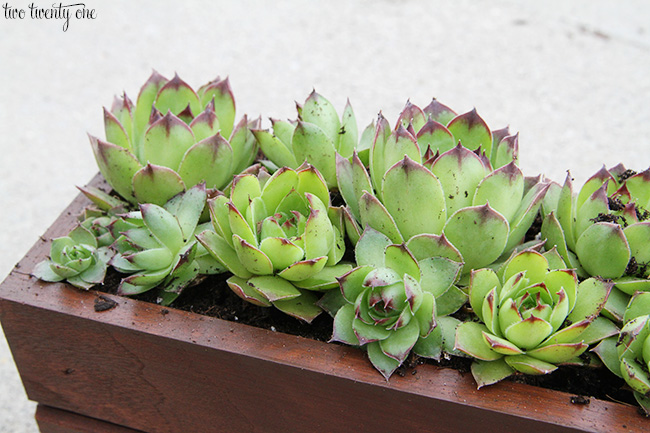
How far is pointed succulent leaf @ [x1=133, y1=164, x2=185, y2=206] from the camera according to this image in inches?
39.1

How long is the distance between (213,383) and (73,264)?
275mm

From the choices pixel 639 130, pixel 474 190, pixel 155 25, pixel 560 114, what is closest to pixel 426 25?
pixel 560 114

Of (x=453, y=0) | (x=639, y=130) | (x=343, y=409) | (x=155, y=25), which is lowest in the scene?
(x=343, y=409)

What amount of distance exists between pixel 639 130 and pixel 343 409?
215 cm

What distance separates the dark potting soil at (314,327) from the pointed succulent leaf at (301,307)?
42 mm

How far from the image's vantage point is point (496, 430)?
81 centimetres

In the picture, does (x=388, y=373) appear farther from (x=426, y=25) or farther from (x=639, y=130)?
(x=426, y=25)

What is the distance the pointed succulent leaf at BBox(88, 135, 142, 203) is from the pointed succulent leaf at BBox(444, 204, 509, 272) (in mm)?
510

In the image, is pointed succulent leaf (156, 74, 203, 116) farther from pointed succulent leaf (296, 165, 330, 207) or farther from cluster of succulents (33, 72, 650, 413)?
pointed succulent leaf (296, 165, 330, 207)

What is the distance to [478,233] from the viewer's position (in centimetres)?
86

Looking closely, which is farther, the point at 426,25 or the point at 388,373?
the point at 426,25

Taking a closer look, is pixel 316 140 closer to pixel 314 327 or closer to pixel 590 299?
pixel 314 327

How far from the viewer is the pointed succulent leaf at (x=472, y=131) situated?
95 centimetres

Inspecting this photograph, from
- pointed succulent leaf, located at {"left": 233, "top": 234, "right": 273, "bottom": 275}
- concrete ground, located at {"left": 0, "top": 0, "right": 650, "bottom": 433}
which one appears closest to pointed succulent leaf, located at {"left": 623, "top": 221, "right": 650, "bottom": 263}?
pointed succulent leaf, located at {"left": 233, "top": 234, "right": 273, "bottom": 275}
